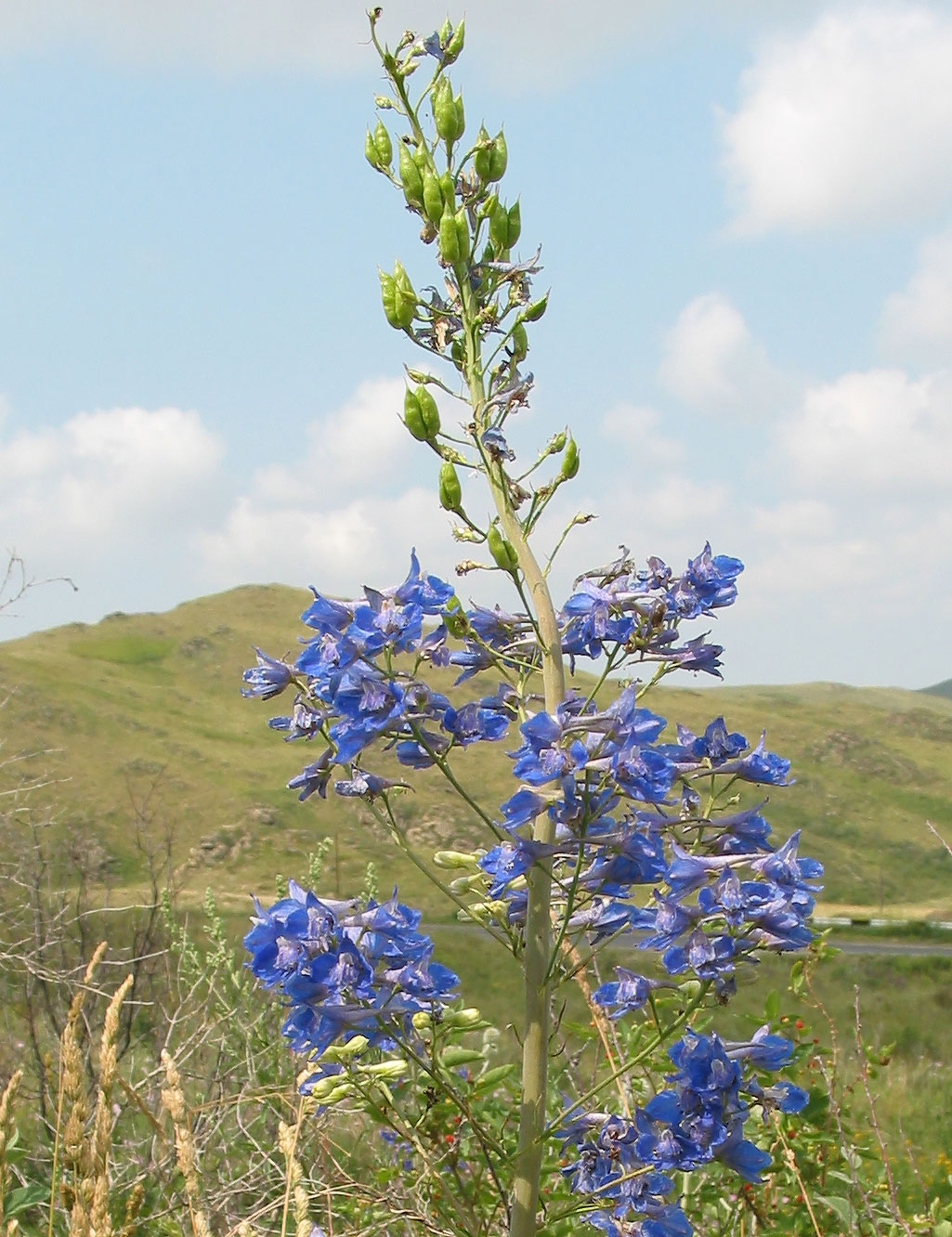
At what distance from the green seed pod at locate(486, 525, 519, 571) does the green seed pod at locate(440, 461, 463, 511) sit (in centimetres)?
12

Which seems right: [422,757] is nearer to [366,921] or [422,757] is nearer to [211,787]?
[366,921]

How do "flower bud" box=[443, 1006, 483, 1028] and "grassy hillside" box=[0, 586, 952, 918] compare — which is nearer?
"flower bud" box=[443, 1006, 483, 1028]

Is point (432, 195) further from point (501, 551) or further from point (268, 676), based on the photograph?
point (268, 676)

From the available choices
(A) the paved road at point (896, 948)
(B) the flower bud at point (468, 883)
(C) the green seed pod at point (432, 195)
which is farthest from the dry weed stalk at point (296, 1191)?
(A) the paved road at point (896, 948)

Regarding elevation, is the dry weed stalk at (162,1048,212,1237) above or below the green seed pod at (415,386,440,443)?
below

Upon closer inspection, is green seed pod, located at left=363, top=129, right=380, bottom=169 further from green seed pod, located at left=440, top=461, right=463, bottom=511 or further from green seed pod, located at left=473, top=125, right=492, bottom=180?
green seed pod, located at left=440, top=461, right=463, bottom=511

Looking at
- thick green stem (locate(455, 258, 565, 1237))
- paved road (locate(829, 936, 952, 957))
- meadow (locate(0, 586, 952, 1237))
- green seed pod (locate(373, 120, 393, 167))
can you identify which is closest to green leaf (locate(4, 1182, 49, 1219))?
meadow (locate(0, 586, 952, 1237))

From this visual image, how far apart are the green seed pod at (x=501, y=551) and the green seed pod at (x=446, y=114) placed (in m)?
0.96

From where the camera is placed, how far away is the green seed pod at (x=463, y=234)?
2367 mm

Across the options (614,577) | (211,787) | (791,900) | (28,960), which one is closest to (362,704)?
(614,577)

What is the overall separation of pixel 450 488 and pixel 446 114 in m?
0.89

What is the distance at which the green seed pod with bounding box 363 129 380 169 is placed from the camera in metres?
2.59

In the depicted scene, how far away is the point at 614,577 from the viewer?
234cm

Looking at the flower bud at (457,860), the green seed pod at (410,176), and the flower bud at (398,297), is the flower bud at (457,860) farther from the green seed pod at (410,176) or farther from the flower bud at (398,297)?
the green seed pod at (410,176)
